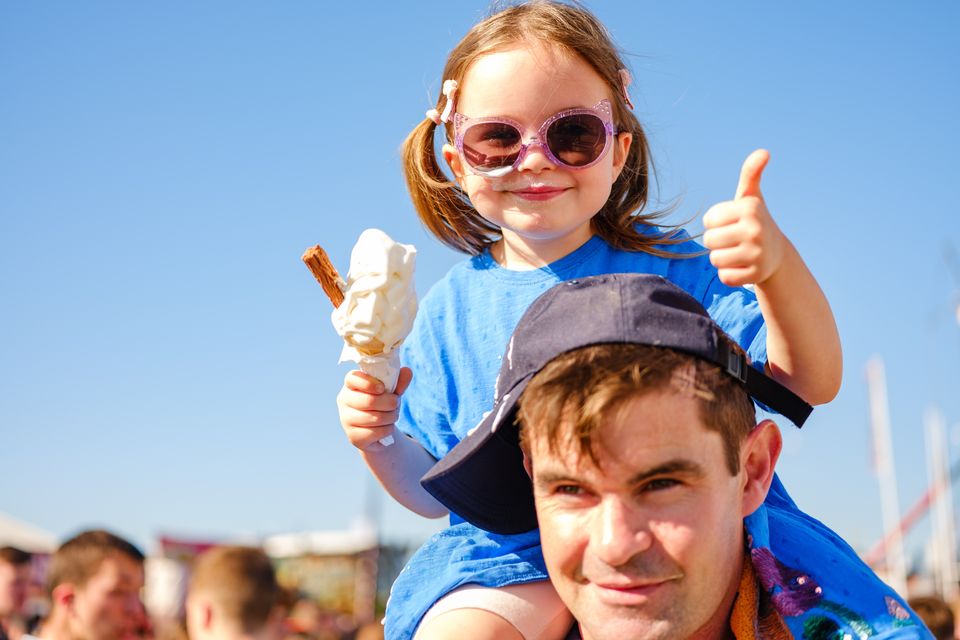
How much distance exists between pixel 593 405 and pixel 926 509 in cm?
3958

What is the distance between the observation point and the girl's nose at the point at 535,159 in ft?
9.50

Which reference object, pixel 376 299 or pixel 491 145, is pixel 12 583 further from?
pixel 376 299

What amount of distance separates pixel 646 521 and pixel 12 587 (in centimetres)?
969

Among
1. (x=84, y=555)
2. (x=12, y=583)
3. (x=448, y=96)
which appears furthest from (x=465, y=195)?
(x=12, y=583)

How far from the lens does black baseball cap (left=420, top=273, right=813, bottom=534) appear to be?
2.20 meters

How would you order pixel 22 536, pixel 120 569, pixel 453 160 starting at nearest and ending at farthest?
pixel 453 160, pixel 120 569, pixel 22 536

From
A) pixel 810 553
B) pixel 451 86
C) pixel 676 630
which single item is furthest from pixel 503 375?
pixel 451 86

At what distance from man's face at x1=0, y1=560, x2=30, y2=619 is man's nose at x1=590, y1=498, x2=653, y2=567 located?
368 inches

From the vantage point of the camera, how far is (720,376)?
2234 millimetres

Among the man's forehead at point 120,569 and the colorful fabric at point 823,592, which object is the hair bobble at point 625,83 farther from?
the man's forehead at point 120,569

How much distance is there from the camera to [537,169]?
2904mm

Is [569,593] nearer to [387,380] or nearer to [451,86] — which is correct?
[387,380]

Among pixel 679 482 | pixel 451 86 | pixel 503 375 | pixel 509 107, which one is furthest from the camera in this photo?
pixel 451 86

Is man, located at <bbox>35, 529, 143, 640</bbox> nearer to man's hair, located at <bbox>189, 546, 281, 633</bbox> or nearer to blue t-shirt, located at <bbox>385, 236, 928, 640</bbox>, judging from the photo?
man's hair, located at <bbox>189, 546, 281, 633</bbox>
